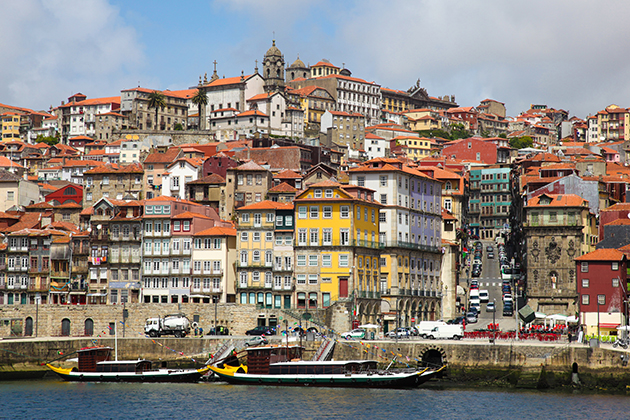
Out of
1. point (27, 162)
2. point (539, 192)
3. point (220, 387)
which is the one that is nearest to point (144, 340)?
point (220, 387)

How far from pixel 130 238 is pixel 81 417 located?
42.4m

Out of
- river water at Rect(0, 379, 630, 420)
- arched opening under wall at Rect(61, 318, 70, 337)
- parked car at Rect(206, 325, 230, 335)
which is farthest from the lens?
arched opening under wall at Rect(61, 318, 70, 337)

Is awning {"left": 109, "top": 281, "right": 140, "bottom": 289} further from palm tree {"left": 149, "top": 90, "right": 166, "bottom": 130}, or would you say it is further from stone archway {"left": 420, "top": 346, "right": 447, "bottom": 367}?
palm tree {"left": 149, "top": 90, "right": 166, "bottom": 130}

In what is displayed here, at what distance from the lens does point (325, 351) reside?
78.6m

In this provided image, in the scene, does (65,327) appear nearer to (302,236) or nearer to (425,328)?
(302,236)

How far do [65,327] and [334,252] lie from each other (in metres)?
28.0

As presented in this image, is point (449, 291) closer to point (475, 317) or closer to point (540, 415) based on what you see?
point (475, 317)

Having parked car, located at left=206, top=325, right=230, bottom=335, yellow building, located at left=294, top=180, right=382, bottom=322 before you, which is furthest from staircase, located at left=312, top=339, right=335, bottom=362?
parked car, located at left=206, top=325, right=230, bottom=335

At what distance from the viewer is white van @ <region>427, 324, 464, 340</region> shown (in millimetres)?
79812

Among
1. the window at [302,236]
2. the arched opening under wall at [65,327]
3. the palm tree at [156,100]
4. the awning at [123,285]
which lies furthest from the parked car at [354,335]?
the palm tree at [156,100]

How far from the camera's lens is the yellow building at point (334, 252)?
9431 centimetres

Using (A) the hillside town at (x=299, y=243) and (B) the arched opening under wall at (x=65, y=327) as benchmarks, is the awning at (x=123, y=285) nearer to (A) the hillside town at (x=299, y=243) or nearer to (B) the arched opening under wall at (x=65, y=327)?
(A) the hillside town at (x=299, y=243)

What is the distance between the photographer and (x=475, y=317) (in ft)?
336

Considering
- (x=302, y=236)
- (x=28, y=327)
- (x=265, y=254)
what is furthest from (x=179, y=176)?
(x=28, y=327)
